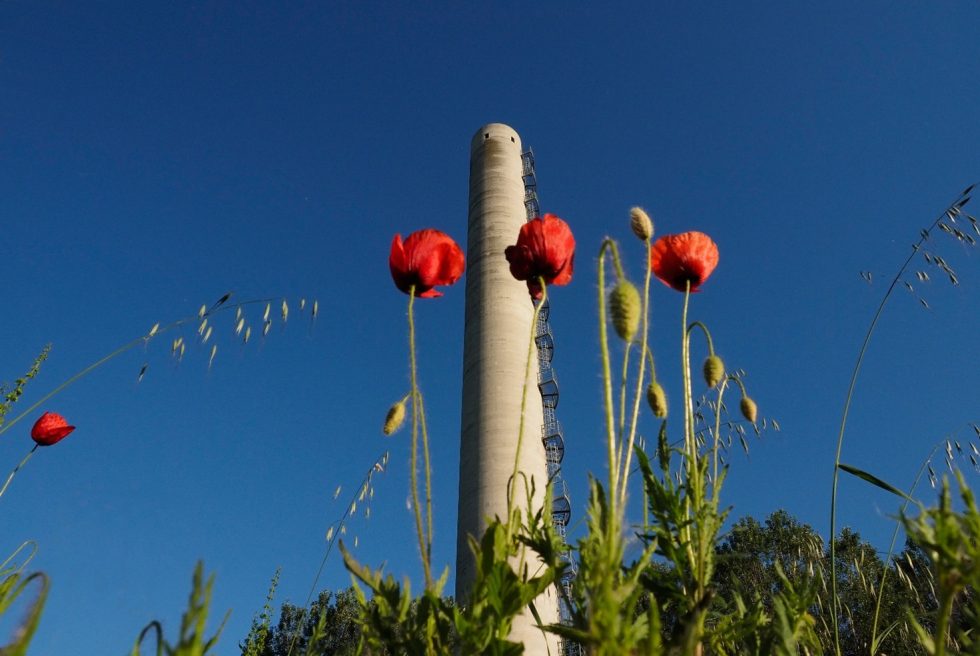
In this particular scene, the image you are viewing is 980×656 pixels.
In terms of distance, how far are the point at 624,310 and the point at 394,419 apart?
39 cm

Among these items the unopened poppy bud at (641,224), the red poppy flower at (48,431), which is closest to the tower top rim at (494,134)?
the red poppy flower at (48,431)

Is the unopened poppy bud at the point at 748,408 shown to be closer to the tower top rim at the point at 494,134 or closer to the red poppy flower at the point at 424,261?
the red poppy flower at the point at 424,261

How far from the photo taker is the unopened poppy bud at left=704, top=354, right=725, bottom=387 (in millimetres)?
1117

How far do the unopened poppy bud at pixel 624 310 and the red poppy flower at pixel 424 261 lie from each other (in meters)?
0.42

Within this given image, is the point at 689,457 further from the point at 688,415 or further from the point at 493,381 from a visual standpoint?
the point at 493,381

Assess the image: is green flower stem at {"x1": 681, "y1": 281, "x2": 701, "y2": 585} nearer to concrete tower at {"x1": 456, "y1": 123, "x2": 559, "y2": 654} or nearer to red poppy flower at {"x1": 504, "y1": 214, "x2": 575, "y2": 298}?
red poppy flower at {"x1": 504, "y1": 214, "x2": 575, "y2": 298}

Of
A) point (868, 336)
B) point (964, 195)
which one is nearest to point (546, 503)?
point (868, 336)

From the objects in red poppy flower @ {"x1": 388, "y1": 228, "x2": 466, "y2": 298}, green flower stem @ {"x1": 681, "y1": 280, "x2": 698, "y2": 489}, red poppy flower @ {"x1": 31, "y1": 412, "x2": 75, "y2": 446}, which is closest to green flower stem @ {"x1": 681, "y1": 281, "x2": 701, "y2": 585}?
green flower stem @ {"x1": 681, "y1": 280, "x2": 698, "y2": 489}

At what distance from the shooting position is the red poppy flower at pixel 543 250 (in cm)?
104

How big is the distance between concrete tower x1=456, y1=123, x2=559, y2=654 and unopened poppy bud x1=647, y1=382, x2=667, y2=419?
4.38 metres

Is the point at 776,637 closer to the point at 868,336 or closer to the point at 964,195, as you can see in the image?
the point at 868,336

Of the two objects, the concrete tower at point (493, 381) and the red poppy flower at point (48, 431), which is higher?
the concrete tower at point (493, 381)

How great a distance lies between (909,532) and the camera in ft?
2.07

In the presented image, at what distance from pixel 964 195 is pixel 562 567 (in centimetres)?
216
